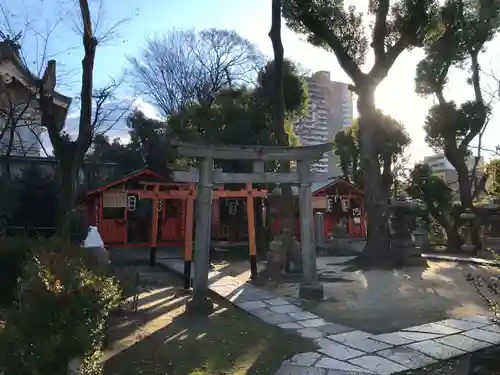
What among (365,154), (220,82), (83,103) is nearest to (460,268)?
(365,154)

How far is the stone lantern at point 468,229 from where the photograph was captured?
18.5m

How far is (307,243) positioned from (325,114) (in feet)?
104

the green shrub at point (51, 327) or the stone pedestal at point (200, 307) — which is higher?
the green shrub at point (51, 327)

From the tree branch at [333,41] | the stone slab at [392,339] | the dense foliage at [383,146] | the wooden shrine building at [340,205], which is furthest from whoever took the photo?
the wooden shrine building at [340,205]

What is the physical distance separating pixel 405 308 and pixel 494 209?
51.6 feet

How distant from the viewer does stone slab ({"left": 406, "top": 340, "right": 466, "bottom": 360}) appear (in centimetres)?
539

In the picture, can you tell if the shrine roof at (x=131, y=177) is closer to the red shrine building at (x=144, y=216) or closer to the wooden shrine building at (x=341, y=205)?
the red shrine building at (x=144, y=216)

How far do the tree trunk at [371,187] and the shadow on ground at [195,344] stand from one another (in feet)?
23.1

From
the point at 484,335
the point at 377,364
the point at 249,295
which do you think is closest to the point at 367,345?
the point at 377,364

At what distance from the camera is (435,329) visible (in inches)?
257

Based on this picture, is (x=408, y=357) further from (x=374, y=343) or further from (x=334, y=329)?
(x=334, y=329)

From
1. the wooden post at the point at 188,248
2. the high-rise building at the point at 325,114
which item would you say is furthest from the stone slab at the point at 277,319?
the high-rise building at the point at 325,114

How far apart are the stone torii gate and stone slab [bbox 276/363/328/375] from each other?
3.06 m

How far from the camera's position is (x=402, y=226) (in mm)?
14500
